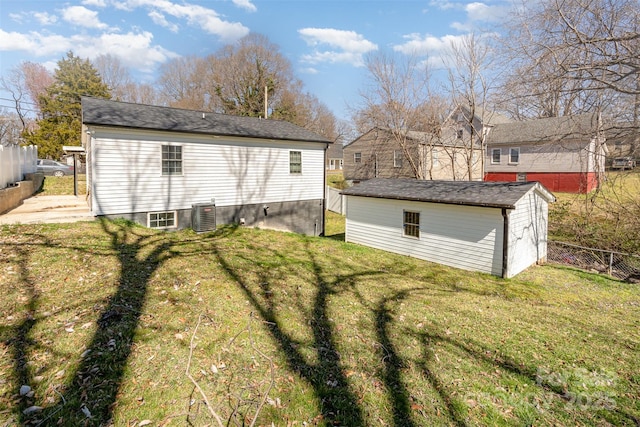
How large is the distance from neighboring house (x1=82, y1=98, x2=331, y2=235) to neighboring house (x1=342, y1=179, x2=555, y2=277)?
11.5 ft

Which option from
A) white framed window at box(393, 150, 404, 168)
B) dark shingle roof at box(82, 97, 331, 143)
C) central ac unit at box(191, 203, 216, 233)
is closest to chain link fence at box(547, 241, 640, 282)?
dark shingle roof at box(82, 97, 331, 143)

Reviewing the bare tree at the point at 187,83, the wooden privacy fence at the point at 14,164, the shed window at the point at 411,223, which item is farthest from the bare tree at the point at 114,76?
the shed window at the point at 411,223

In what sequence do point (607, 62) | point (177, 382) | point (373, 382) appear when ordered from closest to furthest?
point (177, 382), point (373, 382), point (607, 62)

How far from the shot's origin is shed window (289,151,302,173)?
48.7 ft

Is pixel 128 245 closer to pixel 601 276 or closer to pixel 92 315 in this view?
pixel 92 315

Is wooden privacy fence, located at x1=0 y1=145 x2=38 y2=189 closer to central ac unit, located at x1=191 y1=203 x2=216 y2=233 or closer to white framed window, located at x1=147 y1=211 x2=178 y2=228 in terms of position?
white framed window, located at x1=147 y1=211 x2=178 y2=228

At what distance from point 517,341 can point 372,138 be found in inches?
953

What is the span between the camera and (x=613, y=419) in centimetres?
362

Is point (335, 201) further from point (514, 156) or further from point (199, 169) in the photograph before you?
point (514, 156)

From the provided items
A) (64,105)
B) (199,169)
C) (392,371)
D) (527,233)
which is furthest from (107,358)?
(64,105)

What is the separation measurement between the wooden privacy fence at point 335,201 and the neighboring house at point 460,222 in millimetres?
10977

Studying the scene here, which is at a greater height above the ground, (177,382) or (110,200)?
(110,200)

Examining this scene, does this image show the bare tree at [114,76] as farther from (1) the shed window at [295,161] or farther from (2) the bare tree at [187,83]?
(1) the shed window at [295,161]

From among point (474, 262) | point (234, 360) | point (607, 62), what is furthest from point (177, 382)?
point (607, 62)
